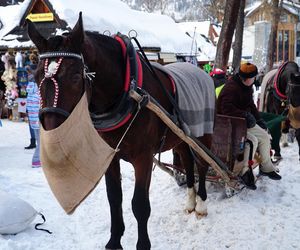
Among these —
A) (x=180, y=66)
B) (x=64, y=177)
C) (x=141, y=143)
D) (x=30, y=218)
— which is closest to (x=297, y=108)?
(x=180, y=66)

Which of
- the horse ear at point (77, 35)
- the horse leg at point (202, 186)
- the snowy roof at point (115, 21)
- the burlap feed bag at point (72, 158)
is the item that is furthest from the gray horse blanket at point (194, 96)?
the snowy roof at point (115, 21)

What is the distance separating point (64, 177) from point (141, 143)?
939 millimetres

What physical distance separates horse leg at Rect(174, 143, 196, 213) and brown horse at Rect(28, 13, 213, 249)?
80 cm

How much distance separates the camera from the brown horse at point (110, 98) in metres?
2.45

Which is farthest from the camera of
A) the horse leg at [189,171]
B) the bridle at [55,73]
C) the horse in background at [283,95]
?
the horse in background at [283,95]

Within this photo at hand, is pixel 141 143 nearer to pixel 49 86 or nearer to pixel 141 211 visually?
pixel 141 211

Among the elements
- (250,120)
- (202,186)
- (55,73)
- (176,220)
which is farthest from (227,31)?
(55,73)

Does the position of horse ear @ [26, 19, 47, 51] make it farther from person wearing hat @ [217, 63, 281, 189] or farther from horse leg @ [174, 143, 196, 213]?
person wearing hat @ [217, 63, 281, 189]

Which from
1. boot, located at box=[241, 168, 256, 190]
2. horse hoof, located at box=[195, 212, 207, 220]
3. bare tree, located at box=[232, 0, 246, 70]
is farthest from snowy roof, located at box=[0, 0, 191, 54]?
horse hoof, located at box=[195, 212, 207, 220]

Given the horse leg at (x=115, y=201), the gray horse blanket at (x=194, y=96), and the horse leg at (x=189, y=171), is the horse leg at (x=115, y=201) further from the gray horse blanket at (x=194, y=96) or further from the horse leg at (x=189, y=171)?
the horse leg at (x=189, y=171)

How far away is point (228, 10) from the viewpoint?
9516mm

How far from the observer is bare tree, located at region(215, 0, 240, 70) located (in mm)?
9453

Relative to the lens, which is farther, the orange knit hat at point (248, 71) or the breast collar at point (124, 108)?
the orange knit hat at point (248, 71)

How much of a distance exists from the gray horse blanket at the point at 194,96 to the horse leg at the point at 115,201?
0.92 meters
